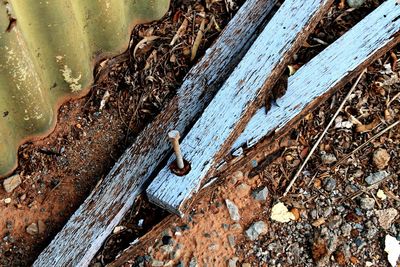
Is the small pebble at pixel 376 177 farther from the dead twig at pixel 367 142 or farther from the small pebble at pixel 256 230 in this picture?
the small pebble at pixel 256 230

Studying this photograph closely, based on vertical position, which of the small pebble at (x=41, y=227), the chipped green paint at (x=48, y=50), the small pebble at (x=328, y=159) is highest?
the chipped green paint at (x=48, y=50)

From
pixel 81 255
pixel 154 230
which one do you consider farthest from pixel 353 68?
pixel 81 255

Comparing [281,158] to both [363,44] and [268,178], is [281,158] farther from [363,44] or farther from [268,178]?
[363,44]

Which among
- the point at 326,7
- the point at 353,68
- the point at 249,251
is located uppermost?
the point at 326,7

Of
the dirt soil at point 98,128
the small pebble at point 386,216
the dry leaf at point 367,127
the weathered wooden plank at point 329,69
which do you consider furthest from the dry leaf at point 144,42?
the small pebble at point 386,216

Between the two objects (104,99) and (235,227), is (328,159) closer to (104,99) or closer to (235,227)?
(235,227)

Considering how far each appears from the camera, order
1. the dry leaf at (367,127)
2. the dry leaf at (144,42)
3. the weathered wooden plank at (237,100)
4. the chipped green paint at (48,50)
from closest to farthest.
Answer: the chipped green paint at (48,50)
the weathered wooden plank at (237,100)
the dry leaf at (367,127)
the dry leaf at (144,42)

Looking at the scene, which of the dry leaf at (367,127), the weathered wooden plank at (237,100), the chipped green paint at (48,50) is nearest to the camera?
the chipped green paint at (48,50)

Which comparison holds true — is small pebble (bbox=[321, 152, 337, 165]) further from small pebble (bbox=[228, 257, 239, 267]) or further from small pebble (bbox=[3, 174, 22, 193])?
small pebble (bbox=[3, 174, 22, 193])
